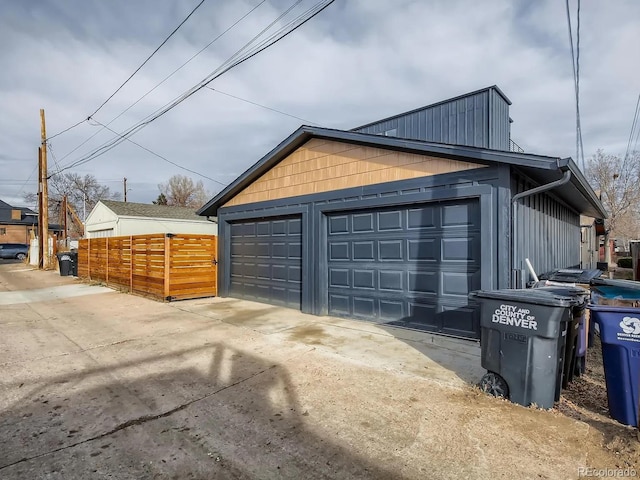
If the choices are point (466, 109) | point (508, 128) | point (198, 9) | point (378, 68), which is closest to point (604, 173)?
point (508, 128)

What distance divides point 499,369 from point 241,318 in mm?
4930

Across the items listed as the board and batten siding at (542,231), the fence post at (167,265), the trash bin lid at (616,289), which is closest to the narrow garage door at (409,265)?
the board and batten siding at (542,231)

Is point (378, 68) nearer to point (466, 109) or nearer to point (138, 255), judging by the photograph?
point (466, 109)

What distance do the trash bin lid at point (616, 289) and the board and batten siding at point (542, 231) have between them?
1217 millimetres

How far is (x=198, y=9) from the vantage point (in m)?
7.37

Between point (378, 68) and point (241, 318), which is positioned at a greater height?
point (378, 68)

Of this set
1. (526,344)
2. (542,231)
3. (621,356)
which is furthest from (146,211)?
(621,356)

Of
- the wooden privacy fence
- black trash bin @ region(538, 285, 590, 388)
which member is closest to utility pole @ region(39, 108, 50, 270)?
the wooden privacy fence

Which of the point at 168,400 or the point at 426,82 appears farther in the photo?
the point at 426,82

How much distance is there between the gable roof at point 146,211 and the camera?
1989 centimetres

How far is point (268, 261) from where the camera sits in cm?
888

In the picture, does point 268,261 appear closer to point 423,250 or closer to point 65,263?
point 423,250

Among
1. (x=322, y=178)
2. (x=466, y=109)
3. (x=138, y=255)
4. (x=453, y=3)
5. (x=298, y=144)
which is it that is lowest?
(x=138, y=255)
